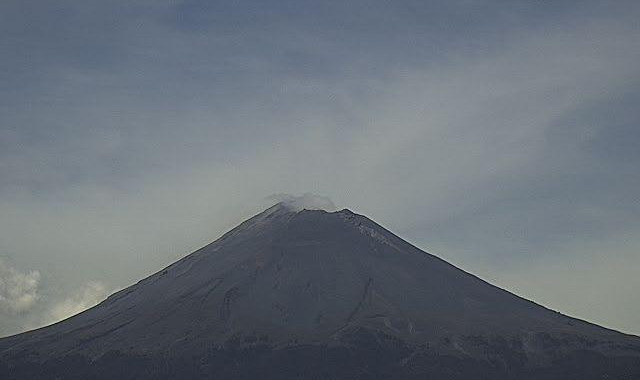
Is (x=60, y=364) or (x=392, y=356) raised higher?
(x=60, y=364)

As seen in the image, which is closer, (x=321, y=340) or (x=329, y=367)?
(x=329, y=367)

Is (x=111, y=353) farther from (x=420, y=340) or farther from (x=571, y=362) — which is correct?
(x=571, y=362)

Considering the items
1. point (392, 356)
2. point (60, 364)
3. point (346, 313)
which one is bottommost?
point (392, 356)

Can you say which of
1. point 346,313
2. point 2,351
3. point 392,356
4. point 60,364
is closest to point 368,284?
point 346,313

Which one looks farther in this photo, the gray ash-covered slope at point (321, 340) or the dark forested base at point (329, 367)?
the gray ash-covered slope at point (321, 340)

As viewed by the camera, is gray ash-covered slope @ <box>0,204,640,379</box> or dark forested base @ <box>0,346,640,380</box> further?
gray ash-covered slope @ <box>0,204,640,379</box>

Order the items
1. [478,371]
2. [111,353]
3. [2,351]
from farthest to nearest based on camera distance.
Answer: [2,351], [111,353], [478,371]

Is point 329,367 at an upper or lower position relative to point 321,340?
lower

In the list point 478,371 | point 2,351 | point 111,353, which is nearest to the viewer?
point 478,371
